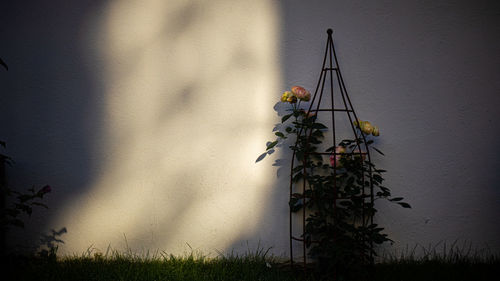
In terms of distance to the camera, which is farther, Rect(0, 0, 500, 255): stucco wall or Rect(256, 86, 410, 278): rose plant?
Rect(0, 0, 500, 255): stucco wall

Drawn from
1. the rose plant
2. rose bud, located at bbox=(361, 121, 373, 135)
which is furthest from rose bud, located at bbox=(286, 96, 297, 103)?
rose bud, located at bbox=(361, 121, 373, 135)

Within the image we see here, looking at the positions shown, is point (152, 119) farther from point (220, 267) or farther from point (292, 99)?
point (220, 267)

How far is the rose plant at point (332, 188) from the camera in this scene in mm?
1793

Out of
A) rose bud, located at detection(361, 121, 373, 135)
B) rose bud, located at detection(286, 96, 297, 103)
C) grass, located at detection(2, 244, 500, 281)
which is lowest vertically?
grass, located at detection(2, 244, 500, 281)

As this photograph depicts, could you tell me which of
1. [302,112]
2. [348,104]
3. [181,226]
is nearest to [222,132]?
[302,112]

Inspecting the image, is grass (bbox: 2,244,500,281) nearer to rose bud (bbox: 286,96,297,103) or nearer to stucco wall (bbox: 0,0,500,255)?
stucco wall (bbox: 0,0,500,255)

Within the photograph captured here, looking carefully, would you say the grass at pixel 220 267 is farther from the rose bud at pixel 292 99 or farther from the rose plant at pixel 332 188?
the rose bud at pixel 292 99

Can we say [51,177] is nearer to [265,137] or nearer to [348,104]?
[265,137]

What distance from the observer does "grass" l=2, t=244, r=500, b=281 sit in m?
1.80

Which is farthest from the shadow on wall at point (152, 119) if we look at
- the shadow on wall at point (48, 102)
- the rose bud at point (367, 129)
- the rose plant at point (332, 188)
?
the rose bud at point (367, 129)

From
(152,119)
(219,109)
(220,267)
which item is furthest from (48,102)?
(220,267)

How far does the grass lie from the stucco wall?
10 centimetres

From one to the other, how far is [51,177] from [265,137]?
1.46 metres

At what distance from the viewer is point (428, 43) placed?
2.10m
